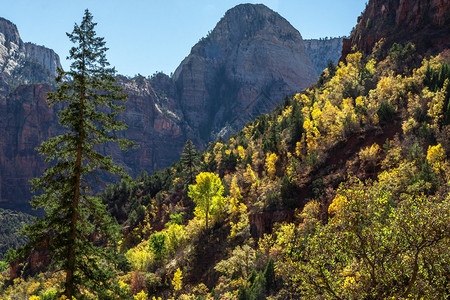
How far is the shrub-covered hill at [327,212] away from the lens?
34.8 ft

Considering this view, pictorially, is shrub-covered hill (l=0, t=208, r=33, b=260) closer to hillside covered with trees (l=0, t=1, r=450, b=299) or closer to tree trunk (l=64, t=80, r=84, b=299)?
hillside covered with trees (l=0, t=1, r=450, b=299)

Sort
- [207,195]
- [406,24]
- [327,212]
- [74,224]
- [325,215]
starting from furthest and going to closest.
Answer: [406,24] → [207,195] → [327,212] → [325,215] → [74,224]

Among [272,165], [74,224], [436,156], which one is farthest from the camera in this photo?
[272,165]

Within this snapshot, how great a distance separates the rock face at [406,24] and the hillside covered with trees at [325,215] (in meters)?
7.70

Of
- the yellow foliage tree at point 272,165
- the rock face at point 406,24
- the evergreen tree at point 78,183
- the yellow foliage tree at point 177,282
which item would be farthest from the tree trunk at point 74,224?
the rock face at point 406,24

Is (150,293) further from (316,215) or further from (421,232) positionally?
(421,232)

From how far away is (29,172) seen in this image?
19912 cm

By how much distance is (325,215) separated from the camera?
33.2 meters

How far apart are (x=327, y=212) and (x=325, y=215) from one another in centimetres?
43

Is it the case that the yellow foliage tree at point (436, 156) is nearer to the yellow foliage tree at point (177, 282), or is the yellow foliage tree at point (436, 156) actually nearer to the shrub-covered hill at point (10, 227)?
the yellow foliage tree at point (177, 282)

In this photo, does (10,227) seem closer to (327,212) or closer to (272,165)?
(272,165)

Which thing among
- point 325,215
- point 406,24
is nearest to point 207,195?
point 325,215

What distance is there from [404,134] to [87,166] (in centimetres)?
3854

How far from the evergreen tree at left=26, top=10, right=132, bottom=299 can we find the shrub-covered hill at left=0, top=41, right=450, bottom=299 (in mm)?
1861
